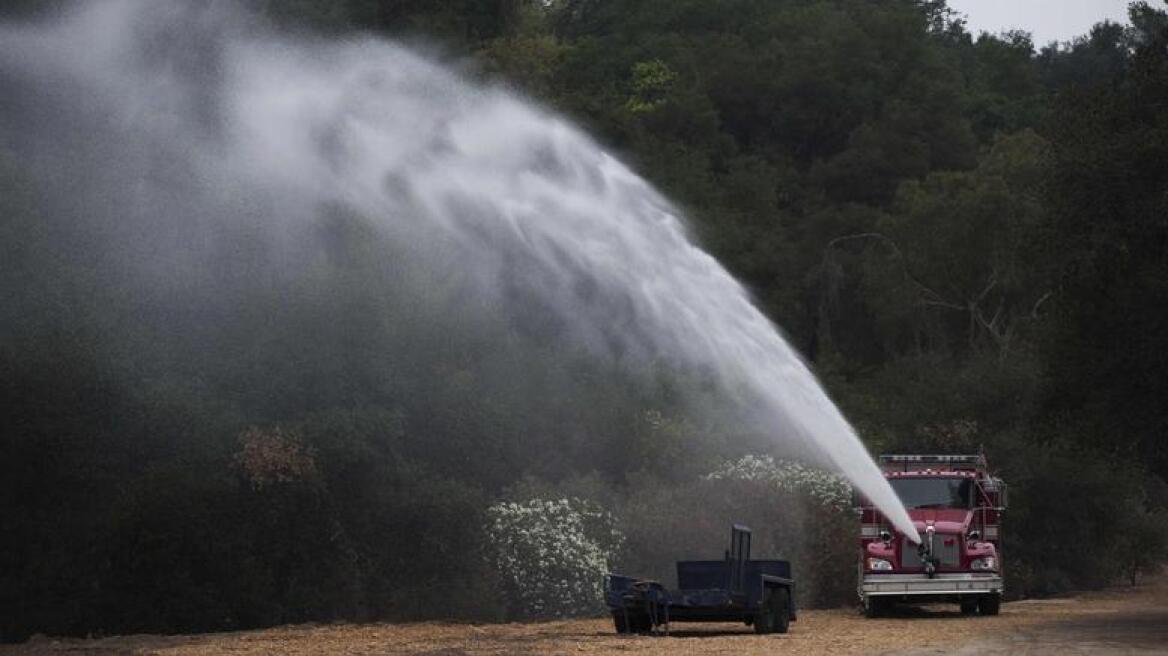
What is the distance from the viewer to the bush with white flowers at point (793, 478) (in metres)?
44.8

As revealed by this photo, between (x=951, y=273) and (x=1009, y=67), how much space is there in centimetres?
3929

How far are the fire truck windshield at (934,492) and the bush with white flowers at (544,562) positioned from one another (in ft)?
24.3

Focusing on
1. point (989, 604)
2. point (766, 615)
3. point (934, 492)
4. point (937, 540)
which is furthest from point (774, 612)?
point (989, 604)

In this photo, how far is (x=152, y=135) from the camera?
47.3 meters

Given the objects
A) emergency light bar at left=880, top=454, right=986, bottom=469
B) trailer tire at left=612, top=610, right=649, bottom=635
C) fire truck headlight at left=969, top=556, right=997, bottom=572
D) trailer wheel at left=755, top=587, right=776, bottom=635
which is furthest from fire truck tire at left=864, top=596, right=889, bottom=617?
trailer tire at left=612, top=610, right=649, bottom=635

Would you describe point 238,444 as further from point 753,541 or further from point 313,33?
point 313,33

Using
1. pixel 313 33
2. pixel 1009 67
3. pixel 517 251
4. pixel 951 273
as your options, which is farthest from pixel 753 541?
pixel 1009 67

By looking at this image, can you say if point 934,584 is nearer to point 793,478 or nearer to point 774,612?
point 774,612

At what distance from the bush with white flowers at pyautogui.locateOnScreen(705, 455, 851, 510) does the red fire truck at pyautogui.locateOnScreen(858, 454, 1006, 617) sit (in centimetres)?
893

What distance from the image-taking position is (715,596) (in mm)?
28922

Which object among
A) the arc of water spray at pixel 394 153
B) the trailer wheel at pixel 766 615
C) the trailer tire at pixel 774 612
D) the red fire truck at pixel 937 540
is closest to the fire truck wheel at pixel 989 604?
the red fire truck at pixel 937 540

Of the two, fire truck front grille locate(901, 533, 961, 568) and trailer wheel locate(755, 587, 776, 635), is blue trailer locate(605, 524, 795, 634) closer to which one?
trailer wheel locate(755, 587, 776, 635)

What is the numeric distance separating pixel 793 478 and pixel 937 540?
11.5 meters

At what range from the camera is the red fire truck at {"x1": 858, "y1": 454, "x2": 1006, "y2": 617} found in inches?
1332
